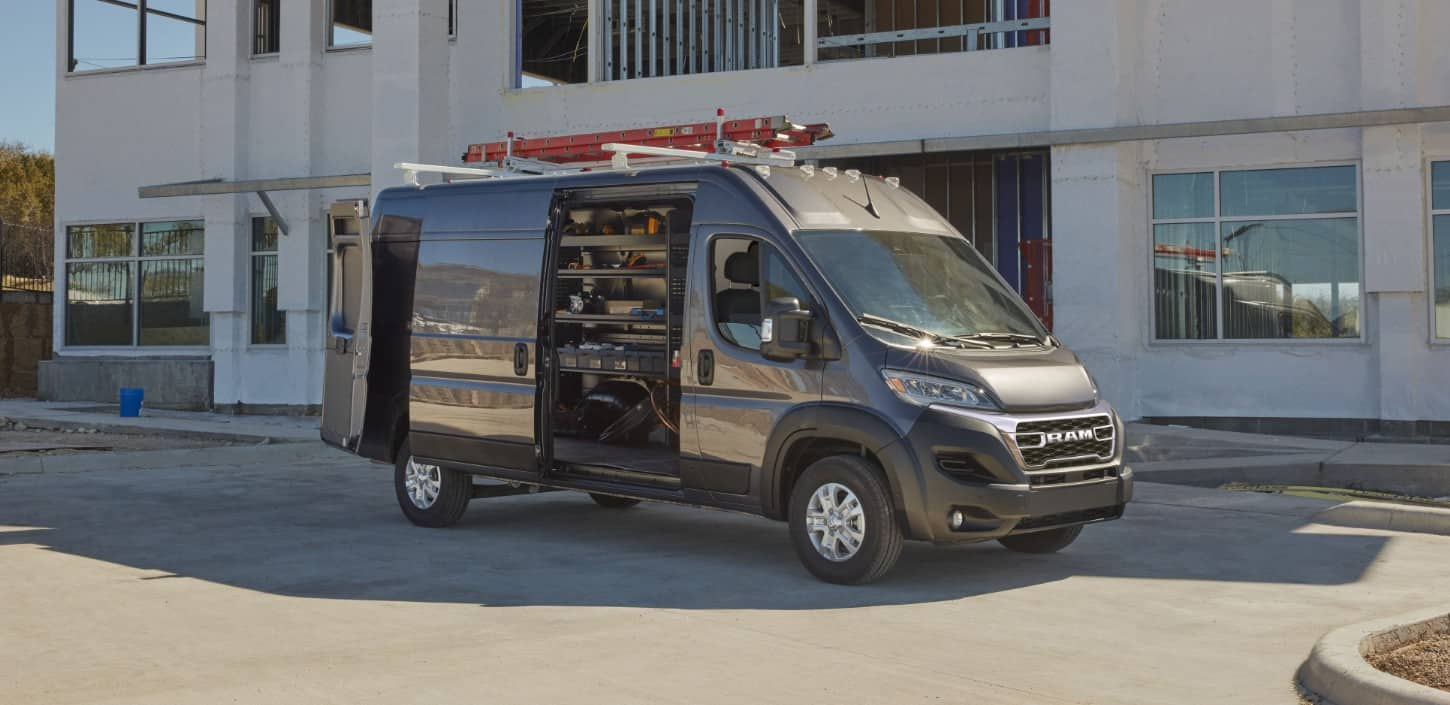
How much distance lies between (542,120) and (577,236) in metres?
11.6

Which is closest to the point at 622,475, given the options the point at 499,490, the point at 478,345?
the point at 478,345

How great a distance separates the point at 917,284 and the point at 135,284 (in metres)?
19.7

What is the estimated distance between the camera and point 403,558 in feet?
32.3

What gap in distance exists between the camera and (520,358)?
10.6 meters

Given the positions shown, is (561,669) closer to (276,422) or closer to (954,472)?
(954,472)

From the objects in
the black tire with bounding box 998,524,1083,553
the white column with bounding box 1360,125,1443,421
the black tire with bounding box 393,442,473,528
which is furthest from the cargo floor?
the white column with bounding box 1360,125,1443,421

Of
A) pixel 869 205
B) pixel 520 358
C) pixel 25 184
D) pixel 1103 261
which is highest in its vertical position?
pixel 25 184

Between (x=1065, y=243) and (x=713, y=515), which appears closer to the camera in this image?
(x=713, y=515)

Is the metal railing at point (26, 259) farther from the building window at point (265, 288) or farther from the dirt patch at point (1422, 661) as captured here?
the dirt patch at point (1422, 661)

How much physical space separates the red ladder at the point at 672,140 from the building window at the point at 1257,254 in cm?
828

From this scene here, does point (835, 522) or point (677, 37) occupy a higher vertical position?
point (677, 37)

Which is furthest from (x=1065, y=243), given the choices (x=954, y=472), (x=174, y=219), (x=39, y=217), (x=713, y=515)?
(x=39, y=217)

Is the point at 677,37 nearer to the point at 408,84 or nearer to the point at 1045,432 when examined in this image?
the point at 408,84

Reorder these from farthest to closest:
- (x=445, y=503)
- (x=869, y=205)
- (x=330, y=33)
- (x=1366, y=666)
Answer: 1. (x=330, y=33)
2. (x=445, y=503)
3. (x=869, y=205)
4. (x=1366, y=666)
